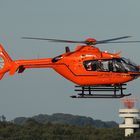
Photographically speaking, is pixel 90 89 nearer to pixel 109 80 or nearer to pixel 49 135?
pixel 109 80

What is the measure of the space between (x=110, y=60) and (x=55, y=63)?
165 inches

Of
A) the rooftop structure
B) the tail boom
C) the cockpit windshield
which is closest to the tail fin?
the tail boom

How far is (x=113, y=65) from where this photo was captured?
5369 cm

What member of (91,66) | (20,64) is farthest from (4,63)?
(91,66)

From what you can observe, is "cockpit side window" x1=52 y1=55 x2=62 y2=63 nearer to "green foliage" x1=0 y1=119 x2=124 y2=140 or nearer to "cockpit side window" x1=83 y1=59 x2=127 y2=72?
"cockpit side window" x1=83 y1=59 x2=127 y2=72

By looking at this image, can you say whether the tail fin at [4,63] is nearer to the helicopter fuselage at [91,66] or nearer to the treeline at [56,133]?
the helicopter fuselage at [91,66]

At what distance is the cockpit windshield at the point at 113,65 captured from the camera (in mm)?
53688

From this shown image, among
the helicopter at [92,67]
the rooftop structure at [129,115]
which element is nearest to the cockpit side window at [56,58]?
the helicopter at [92,67]

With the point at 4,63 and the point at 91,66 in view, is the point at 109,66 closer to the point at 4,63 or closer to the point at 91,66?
the point at 91,66

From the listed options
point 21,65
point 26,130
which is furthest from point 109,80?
point 26,130

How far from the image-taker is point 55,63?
181 ft

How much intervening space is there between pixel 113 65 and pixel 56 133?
101210 mm

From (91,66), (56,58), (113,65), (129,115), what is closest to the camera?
(113,65)

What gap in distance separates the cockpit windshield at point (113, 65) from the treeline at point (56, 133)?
288ft
